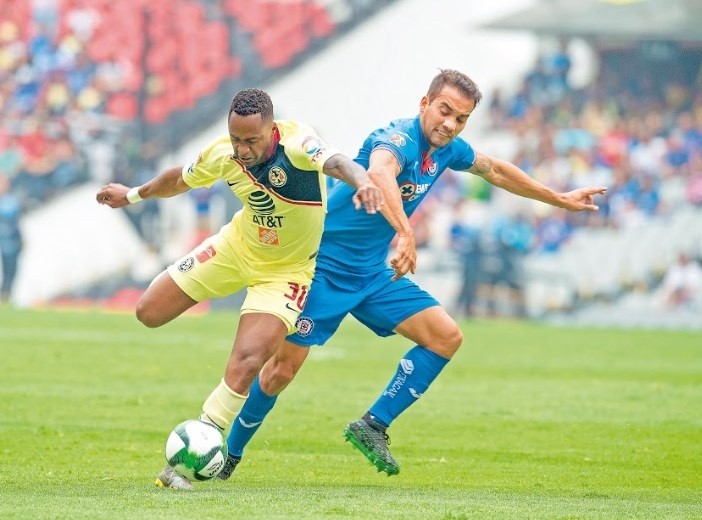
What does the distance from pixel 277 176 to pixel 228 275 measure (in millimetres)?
933

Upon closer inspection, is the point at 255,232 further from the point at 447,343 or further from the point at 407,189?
the point at 447,343

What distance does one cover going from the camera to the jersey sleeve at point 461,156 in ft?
29.3

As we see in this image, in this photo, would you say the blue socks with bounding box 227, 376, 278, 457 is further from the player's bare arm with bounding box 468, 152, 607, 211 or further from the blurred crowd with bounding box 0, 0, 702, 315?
the blurred crowd with bounding box 0, 0, 702, 315

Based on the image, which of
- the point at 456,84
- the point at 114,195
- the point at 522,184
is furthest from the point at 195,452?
the point at 522,184

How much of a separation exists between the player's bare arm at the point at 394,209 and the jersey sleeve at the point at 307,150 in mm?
332

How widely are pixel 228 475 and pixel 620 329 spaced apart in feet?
64.3

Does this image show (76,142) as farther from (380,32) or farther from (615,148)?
(615,148)

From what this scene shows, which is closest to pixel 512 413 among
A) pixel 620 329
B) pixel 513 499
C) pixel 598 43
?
pixel 513 499

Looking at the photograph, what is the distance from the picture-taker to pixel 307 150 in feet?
24.8

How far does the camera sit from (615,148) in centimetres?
2988

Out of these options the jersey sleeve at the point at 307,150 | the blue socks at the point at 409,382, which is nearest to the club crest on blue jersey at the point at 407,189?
the jersey sleeve at the point at 307,150

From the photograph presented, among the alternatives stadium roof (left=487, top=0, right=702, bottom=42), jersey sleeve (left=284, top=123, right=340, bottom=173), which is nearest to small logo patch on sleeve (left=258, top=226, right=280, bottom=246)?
jersey sleeve (left=284, top=123, right=340, bottom=173)

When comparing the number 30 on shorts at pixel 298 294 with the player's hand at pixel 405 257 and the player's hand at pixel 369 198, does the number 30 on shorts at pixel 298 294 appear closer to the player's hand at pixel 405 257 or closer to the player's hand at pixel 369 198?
the player's hand at pixel 405 257

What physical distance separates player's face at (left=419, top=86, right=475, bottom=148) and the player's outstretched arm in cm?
160
